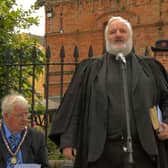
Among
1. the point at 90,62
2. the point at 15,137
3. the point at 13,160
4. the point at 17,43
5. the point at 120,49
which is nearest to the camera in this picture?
the point at 120,49

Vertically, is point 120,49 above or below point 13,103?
above

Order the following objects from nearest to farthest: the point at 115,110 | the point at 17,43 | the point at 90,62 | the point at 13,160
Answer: the point at 115,110, the point at 90,62, the point at 13,160, the point at 17,43

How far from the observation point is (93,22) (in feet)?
84.0

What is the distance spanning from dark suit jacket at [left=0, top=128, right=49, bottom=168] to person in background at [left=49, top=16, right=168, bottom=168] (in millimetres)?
440

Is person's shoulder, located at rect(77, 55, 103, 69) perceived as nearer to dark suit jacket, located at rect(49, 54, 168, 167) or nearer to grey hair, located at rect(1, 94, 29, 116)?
dark suit jacket, located at rect(49, 54, 168, 167)

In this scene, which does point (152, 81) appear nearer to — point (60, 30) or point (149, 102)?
point (149, 102)

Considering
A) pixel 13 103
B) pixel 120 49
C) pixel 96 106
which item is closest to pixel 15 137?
pixel 13 103

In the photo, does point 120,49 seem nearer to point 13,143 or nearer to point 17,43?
point 13,143

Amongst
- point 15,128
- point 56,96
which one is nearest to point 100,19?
point 56,96

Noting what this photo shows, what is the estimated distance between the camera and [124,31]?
3979 millimetres

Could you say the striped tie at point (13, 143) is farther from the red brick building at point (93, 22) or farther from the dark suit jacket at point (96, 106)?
the red brick building at point (93, 22)

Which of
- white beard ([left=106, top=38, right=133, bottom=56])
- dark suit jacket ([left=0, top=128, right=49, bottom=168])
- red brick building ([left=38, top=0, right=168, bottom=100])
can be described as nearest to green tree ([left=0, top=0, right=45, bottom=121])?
dark suit jacket ([left=0, top=128, right=49, bottom=168])

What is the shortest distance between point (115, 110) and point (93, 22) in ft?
72.5

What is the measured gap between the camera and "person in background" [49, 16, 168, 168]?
377 cm
